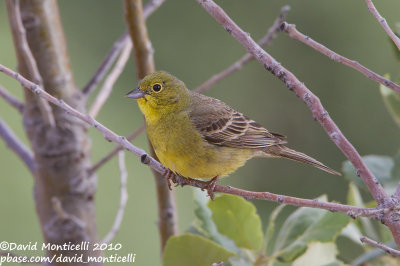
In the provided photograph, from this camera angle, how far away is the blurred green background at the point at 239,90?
6176 millimetres

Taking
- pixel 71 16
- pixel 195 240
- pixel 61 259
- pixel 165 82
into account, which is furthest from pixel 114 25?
pixel 195 240

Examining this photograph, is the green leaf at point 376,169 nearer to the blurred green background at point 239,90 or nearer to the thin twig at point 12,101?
the thin twig at point 12,101

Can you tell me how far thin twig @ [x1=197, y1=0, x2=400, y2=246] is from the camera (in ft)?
4.81

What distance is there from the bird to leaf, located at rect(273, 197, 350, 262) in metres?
0.32

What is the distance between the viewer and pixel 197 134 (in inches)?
104

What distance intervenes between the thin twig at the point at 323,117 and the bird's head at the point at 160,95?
3.42 ft

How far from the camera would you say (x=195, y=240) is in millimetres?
1879

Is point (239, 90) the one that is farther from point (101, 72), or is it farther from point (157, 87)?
point (101, 72)

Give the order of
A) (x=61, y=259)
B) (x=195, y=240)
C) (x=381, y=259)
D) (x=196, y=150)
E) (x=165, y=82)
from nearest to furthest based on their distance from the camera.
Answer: (x=195, y=240)
(x=381, y=259)
(x=61, y=259)
(x=196, y=150)
(x=165, y=82)

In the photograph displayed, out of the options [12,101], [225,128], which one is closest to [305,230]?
[225,128]

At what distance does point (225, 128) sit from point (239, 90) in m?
4.29

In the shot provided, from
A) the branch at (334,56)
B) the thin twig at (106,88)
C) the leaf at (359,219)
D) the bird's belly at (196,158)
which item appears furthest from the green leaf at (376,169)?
the thin twig at (106,88)

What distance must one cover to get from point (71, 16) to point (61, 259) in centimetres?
483

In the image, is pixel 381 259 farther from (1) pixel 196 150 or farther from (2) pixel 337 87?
(2) pixel 337 87
